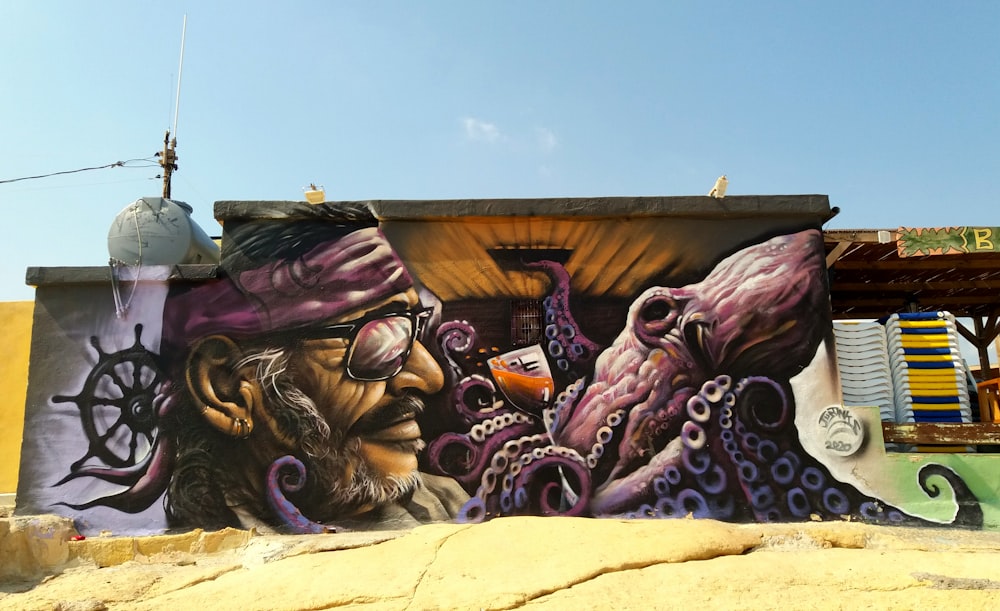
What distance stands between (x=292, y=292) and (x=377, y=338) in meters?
1.17

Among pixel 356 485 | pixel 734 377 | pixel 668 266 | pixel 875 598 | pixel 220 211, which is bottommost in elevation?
pixel 875 598

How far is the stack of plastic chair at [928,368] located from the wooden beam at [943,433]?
0.33 m

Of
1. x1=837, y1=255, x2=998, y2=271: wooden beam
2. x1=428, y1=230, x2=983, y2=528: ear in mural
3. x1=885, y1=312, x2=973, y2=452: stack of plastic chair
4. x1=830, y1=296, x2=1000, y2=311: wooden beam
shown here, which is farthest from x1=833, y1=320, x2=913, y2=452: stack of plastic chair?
x1=830, y1=296, x2=1000, y2=311: wooden beam

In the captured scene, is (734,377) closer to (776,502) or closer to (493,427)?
(776,502)

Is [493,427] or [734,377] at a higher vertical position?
[734,377]

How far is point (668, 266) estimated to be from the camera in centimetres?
805

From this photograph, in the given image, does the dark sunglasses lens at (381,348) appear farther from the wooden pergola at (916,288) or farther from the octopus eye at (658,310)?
the wooden pergola at (916,288)

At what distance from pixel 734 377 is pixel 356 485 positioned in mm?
4402

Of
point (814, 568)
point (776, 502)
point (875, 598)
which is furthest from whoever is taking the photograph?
point (776, 502)

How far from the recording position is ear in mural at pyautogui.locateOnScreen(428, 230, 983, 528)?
298 inches

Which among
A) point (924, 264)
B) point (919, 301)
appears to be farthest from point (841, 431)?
point (919, 301)

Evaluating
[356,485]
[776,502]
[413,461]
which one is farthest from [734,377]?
[356,485]

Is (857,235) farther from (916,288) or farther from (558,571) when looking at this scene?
(558,571)

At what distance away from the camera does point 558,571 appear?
540 centimetres
